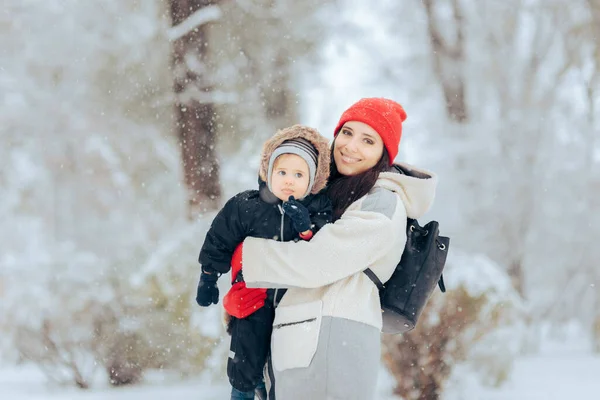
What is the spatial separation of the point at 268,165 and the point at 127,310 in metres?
3.93

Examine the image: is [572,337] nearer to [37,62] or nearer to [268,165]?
[37,62]

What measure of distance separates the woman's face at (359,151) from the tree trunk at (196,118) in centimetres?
454

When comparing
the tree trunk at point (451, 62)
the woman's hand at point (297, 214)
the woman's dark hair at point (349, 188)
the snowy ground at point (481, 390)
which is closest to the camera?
the woman's hand at point (297, 214)

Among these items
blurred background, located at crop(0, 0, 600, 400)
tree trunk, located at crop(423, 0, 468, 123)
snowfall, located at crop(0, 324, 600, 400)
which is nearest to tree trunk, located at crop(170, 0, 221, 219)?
blurred background, located at crop(0, 0, 600, 400)

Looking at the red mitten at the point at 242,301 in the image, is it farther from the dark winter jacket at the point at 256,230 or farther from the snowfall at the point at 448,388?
the snowfall at the point at 448,388

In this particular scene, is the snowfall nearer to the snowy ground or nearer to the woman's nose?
the snowy ground

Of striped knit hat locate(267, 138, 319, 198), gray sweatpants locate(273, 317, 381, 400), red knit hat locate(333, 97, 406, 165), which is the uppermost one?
red knit hat locate(333, 97, 406, 165)

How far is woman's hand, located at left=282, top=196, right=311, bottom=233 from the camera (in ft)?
6.32

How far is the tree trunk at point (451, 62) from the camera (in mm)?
8609

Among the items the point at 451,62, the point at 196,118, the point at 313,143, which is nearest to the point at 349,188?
the point at 313,143

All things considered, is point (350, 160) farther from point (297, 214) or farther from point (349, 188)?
point (297, 214)

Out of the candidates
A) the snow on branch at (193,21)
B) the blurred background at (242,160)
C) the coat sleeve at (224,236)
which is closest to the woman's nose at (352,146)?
the coat sleeve at (224,236)

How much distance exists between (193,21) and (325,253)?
542 cm

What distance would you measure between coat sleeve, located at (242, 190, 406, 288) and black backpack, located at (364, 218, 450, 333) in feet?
0.32
